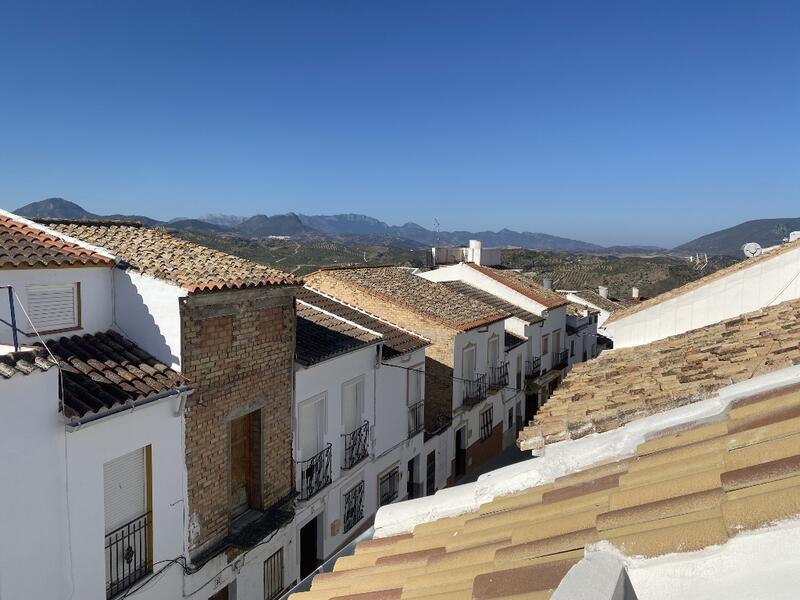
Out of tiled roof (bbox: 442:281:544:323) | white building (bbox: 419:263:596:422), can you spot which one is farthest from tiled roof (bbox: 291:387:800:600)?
white building (bbox: 419:263:596:422)

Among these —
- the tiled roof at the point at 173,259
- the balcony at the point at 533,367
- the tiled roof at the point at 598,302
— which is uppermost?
the tiled roof at the point at 173,259

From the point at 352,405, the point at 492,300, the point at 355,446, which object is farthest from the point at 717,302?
the point at 492,300

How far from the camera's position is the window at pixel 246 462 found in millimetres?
11055

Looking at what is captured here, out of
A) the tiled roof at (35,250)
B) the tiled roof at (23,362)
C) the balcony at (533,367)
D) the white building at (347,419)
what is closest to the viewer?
the tiled roof at (23,362)

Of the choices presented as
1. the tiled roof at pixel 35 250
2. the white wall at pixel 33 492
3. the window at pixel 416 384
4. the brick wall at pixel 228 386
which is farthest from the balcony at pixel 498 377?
the white wall at pixel 33 492

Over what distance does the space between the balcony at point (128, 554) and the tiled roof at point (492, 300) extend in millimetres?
18084

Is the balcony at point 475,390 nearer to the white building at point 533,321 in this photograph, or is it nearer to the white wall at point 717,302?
the white building at point 533,321

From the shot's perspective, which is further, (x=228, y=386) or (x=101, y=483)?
(x=228, y=386)

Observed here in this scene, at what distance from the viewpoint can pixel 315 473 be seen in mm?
12914

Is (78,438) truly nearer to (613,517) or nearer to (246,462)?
(246,462)

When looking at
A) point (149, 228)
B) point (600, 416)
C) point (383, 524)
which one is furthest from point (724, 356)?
point (149, 228)

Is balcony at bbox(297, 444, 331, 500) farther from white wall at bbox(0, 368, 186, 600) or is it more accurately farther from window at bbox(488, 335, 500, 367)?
window at bbox(488, 335, 500, 367)

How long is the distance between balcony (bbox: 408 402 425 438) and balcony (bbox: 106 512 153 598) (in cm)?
955

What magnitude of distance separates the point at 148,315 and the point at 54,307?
4.28 feet
